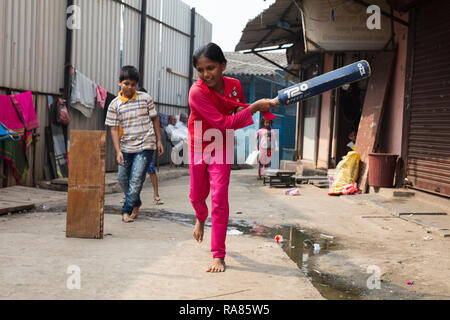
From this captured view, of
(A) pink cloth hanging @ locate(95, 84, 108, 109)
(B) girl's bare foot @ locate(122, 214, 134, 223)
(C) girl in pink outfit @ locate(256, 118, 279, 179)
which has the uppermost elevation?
(A) pink cloth hanging @ locate(95, 84, 108, 109)

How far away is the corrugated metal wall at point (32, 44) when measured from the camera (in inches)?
296

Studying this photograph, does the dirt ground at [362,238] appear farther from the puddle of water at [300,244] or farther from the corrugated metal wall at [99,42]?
the corrugated metal wall at [99,42]

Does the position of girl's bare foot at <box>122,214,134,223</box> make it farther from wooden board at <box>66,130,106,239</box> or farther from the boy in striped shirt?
wooden board at <box>66,130,106,239</box>

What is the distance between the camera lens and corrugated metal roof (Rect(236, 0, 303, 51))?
10.6 meters

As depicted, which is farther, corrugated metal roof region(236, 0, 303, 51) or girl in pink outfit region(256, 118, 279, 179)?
girl in pink outfit region(256, 118, 279, 179)

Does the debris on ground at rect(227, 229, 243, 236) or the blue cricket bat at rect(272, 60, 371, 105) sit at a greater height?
the blue cricket bat at rect(272, 60, 371, 105)

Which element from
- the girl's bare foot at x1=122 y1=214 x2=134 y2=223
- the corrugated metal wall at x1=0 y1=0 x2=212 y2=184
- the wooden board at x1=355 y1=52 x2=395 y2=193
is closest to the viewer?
the girl's bare foot at x1=122 y1=214 x2=134 y2=223

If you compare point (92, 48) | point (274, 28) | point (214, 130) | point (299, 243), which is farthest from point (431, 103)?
point (92, 48)

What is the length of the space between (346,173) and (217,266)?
5.87m

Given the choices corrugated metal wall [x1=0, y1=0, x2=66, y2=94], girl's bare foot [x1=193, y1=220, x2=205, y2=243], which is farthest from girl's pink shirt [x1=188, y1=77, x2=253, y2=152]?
corrugated metal wall [x1=0, y1=0, x2=66, y2=94]

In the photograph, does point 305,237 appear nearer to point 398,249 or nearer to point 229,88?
point 398,249

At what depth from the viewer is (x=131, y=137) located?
207 inches

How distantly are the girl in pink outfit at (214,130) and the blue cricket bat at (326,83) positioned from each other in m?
0.13

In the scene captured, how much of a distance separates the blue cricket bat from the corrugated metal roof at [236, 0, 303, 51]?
6.91 meters
